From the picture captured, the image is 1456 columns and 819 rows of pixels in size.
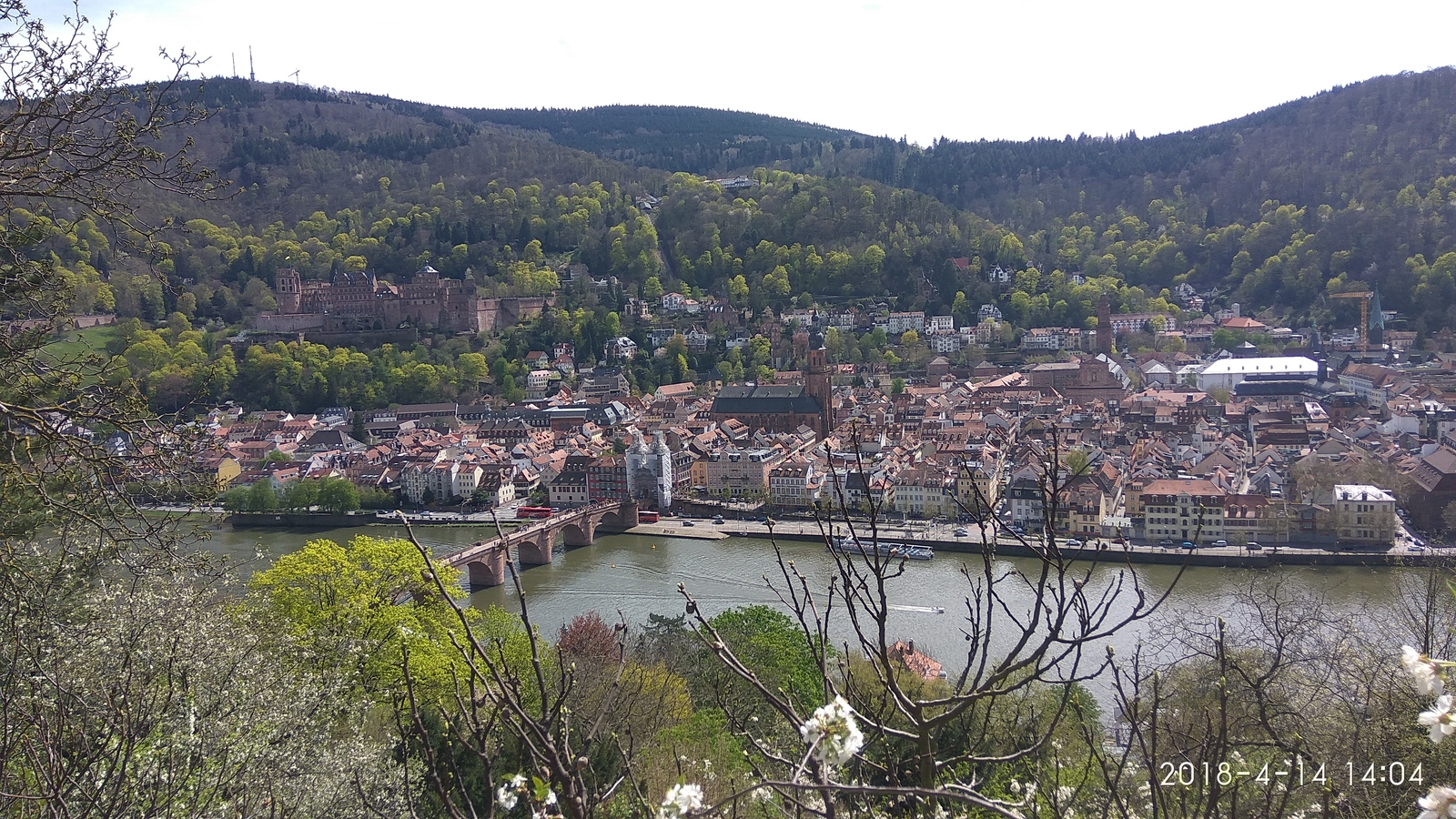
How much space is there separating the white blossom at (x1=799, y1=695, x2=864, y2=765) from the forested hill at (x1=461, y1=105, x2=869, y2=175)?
52696mm

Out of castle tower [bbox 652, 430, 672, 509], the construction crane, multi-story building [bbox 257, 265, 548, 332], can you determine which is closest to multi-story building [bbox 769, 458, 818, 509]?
castle tower [bbox 652, 430, 672, 509]

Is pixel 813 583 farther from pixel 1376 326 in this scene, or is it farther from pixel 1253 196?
pixel 1253 196

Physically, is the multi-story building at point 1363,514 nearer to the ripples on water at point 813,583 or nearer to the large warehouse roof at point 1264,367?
the ripples on water at point 813,583

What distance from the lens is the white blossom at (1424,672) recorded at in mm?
658

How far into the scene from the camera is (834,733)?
73 centimetres

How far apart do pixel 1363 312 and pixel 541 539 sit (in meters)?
24.2

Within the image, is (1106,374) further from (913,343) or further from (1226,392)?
(913,343)

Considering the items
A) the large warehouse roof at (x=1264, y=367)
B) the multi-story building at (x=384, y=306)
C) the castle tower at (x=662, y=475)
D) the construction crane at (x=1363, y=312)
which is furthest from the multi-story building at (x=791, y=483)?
the construction crane at (x=1363, y=312)

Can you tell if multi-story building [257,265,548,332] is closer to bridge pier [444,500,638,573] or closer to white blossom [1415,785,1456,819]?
bridge pier [444,500,638,573]

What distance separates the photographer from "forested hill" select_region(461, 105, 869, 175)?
179ft

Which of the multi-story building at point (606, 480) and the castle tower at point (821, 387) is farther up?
the castle tower at point (821, 387)

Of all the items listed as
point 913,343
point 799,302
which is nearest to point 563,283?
point 799,302

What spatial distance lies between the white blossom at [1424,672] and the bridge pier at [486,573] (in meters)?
11.3

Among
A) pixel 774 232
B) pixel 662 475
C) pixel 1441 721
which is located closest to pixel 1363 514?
pixel 662 475
